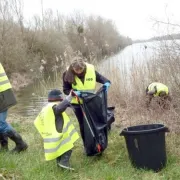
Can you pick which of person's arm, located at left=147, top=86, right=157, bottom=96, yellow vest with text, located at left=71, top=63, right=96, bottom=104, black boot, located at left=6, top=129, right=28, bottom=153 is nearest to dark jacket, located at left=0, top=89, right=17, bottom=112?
black boot, located at left=6, top=129, right=28, bottom=153

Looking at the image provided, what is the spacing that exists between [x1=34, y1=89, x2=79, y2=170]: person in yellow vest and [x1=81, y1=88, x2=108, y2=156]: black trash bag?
362mm

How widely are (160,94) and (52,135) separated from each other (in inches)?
128

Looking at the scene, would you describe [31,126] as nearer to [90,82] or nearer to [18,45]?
[90,82]

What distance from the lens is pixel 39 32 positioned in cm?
3197

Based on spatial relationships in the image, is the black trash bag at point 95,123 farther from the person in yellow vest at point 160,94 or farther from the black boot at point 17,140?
the person in yellow vest at point 160,94

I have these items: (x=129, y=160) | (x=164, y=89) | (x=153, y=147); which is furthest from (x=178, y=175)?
Answer: (x=164, y=89)

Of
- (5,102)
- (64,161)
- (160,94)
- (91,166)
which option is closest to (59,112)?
(64,161)

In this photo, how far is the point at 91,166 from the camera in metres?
4.66

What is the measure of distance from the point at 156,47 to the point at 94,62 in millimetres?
3804

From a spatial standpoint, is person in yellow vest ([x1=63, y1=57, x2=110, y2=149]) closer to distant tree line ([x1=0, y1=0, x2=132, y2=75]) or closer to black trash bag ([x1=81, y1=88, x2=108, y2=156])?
black trash bag ([x1=81, y1=88, x2=108, y2=156])

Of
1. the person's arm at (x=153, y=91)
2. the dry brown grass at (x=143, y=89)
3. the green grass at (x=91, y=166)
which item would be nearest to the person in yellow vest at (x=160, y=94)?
the person's arm at (x=153, y=91)

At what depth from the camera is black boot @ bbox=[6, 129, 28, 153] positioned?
16.8 ft

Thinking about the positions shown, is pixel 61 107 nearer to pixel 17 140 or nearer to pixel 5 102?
pixel 5 102

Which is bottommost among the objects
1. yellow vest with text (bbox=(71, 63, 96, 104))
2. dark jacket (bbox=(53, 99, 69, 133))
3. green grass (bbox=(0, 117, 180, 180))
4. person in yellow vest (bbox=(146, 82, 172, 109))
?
green grass (bbox=(0, 117, 180, 180))
